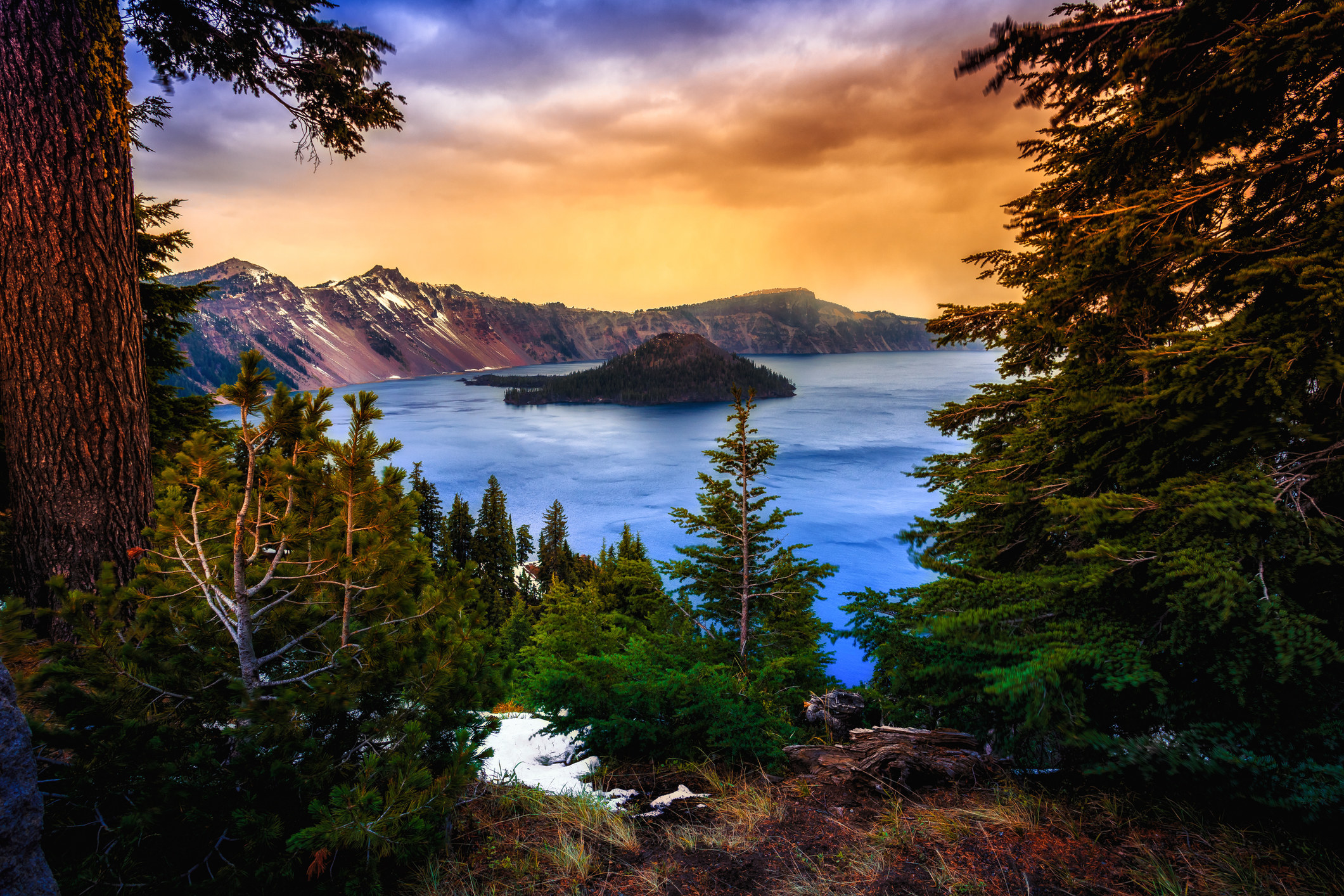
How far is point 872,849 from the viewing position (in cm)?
280

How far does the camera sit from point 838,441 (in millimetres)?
72750

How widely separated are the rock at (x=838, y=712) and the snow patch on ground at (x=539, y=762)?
8.73 ft

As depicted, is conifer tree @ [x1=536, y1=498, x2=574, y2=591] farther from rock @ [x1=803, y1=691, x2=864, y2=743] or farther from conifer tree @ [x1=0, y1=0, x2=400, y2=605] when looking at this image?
conifer tree @ [x1=0, y1=0, x2=400, y2=605]

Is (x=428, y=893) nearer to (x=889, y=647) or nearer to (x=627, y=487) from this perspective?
(x=889, y=647)

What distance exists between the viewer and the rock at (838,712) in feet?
18.7

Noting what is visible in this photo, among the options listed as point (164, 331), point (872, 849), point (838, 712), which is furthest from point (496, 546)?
point (872, 849)

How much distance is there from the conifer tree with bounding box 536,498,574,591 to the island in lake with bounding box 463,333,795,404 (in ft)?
324

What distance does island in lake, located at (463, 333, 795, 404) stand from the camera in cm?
14712

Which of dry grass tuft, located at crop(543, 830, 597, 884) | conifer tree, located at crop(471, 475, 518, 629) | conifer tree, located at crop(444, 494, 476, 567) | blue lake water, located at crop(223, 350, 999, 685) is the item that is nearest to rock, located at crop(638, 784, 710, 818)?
dry grass tuft, located at crop(543, 830, 597, 884)

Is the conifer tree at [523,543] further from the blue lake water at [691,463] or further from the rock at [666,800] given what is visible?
the rock at [666,800]

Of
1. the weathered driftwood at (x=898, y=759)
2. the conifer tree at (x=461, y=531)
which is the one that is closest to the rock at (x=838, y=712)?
the weathered driftwood at (x=898, y=759)

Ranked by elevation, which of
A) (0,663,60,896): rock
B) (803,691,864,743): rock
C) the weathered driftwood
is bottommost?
(803,691,864,743): rock

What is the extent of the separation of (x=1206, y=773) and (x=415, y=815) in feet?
12.1

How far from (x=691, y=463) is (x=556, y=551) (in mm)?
33050
